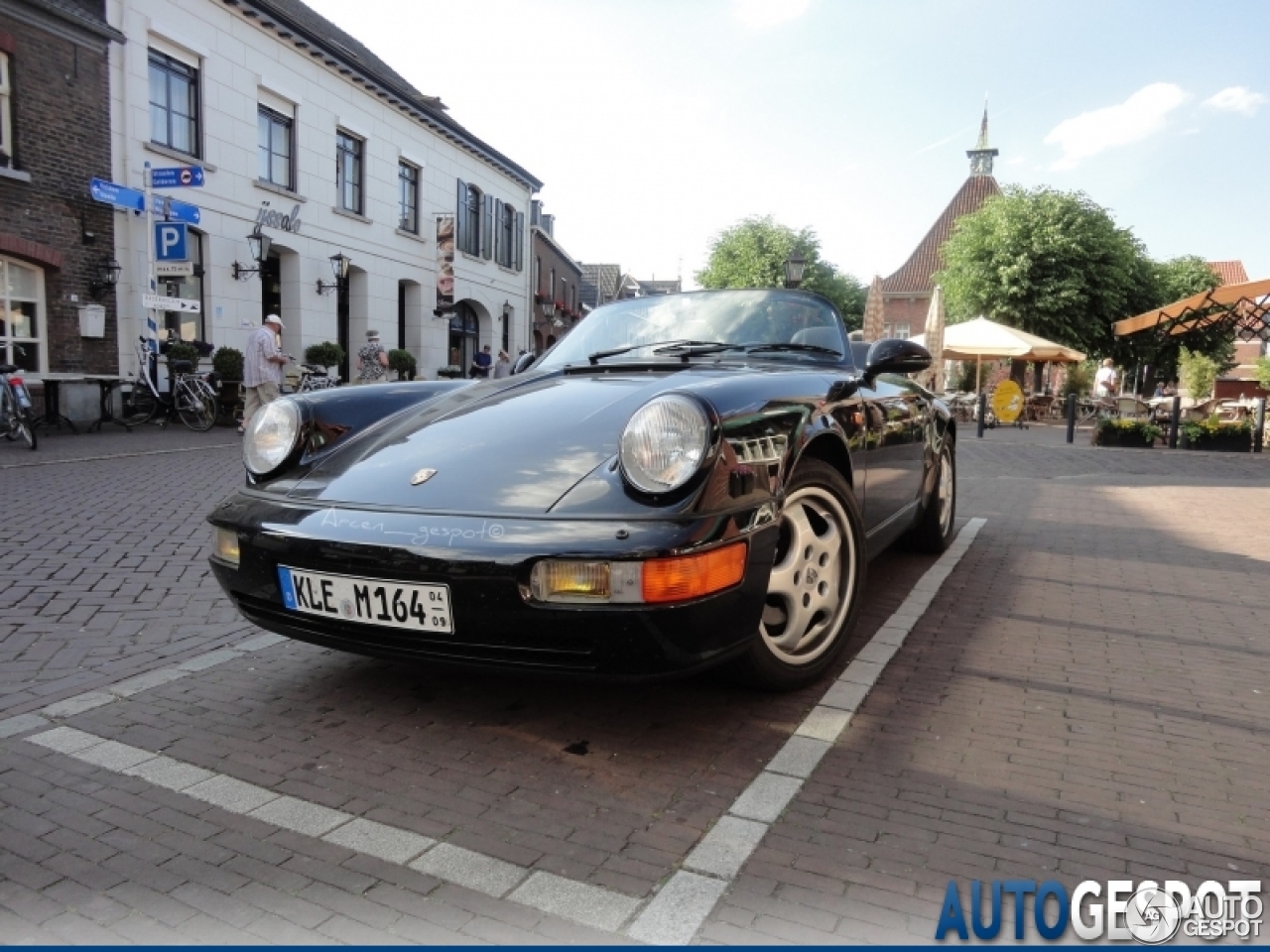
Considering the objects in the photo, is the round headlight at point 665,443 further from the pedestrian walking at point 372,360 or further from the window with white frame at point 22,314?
the pedestrian walking at point 372,360

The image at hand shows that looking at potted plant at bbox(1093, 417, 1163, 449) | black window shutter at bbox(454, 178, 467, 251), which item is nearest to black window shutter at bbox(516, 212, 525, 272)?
black window shutter at bbox(454, 178, 467, 251)

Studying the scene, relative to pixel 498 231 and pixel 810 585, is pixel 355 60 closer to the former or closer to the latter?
pixel 498 231

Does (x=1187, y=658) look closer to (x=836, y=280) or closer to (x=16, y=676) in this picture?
(x=16, y=676)

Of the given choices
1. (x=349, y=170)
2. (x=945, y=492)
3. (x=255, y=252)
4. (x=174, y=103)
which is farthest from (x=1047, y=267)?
(x=945, y=492)

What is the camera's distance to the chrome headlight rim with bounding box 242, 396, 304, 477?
3037mm

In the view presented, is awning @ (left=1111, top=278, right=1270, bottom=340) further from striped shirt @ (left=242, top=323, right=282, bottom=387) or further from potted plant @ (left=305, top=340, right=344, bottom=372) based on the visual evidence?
potted plant @ (left=305, top=340, right=344, bottom=372)

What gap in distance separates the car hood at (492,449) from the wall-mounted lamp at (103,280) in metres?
12.9

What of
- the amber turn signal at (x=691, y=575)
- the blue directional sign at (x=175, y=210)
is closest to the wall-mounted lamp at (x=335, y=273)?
the blue directional sign at (x=175, y=210)

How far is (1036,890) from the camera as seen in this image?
1.95 m

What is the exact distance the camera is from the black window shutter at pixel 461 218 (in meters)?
25.4

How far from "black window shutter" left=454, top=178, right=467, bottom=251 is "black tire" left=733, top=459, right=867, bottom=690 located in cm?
2368

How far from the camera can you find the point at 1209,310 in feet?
50.5

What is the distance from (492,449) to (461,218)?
2456 centimetres

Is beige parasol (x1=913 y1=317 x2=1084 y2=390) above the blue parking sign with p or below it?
below
